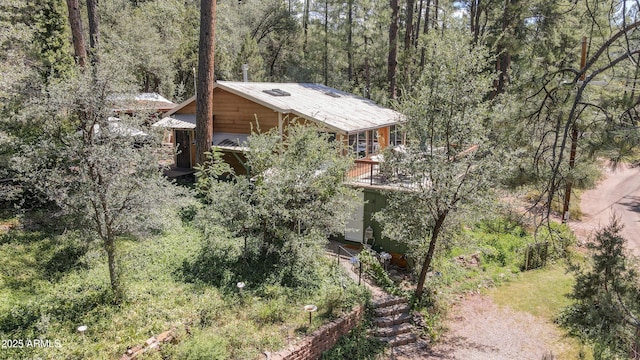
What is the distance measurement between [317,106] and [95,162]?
1123 centimetres

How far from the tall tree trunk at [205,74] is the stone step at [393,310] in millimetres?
8274

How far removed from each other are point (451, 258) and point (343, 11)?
23.0 metres

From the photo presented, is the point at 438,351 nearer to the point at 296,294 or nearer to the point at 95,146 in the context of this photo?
the point at 296,294

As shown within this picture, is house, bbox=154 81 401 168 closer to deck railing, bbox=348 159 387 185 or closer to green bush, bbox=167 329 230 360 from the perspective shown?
deck railing, bbox=348 159 387 185

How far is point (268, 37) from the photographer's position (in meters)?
36.0

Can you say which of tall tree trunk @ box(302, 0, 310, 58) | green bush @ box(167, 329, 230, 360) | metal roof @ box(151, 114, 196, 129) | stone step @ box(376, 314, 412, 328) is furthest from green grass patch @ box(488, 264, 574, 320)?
tall tree trunk @ box(302, 0, 310, 58)

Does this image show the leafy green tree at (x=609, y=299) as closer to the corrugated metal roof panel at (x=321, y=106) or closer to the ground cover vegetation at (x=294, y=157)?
the ground cover vegetation at (x=294, y=157)

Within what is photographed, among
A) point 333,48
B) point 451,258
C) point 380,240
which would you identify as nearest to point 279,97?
point 380,240

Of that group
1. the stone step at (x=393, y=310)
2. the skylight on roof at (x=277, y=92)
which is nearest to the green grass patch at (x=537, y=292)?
the stone step at (x=393, y=310)

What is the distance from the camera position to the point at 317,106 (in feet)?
55.6

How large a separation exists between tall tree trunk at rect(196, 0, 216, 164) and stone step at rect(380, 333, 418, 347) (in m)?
Answer: 8.92

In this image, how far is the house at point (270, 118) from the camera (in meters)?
14.8

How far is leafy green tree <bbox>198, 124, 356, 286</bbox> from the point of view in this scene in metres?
9.32

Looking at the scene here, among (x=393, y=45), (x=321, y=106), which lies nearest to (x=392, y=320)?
(x=321, y=106)
